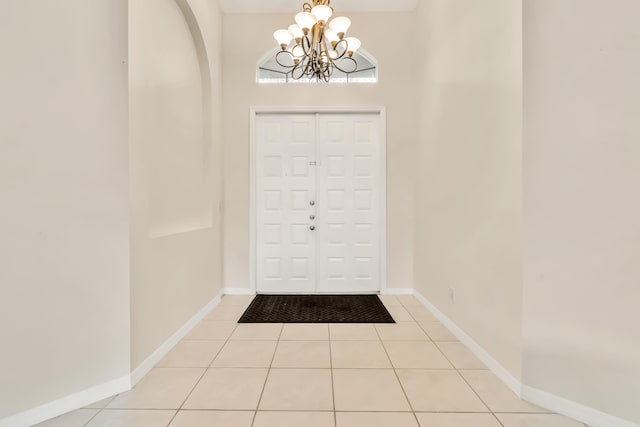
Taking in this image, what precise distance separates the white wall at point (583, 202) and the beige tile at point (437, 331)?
2.99 feet

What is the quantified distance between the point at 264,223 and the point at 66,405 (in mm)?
2708

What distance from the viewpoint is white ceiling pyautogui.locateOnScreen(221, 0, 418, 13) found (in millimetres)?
4070

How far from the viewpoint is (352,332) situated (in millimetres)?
2977

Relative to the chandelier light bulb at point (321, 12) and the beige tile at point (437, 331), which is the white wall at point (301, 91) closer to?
the beige tile at point (437, 331)

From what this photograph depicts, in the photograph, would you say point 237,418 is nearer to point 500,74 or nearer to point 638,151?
point 638,151

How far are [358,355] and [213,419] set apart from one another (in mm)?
1147

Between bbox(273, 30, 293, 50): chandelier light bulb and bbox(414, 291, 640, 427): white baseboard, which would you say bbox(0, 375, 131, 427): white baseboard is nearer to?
bbox(414, 291, 640, 427): white baseboard

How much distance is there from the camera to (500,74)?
85.7 inches

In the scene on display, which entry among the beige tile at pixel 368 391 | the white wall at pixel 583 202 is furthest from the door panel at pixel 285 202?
the white wall at pixel 583 202

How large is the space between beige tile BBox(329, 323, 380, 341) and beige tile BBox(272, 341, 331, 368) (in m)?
0.19

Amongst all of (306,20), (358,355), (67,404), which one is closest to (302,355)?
(358,355)

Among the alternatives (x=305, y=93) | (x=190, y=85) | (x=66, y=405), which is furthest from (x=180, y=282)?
(x=305, y=93)

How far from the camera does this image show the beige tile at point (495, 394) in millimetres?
1859

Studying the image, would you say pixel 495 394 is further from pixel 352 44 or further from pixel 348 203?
pixel 352 44
